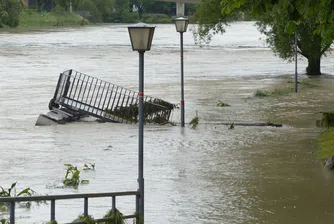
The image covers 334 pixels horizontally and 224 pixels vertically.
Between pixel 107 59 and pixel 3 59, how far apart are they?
7.98 metres

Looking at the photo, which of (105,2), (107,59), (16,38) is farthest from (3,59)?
(105,2)

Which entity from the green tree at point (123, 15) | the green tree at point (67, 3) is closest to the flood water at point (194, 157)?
the green tree at point (67, 3)

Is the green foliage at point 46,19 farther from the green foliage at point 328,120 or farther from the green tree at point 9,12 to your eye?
the green foliage at point 328,120

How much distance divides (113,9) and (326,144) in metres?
152

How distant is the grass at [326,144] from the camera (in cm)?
1905

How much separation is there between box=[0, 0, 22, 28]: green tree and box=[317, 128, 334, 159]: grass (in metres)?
86.4

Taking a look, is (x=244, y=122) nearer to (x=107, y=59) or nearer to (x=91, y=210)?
(x=91, y=210)

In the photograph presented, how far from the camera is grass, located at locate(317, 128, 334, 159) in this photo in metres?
19.1

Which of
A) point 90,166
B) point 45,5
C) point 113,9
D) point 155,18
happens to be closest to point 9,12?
point 45,5

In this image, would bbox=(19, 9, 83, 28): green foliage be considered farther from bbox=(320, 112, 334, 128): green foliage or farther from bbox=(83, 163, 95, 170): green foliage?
bbox=(83, 163, 95, 170): green foliage

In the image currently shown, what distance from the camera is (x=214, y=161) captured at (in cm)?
1916

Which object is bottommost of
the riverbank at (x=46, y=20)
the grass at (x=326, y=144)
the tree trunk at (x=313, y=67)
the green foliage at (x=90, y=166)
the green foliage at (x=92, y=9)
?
the green foliage at (x=90, y=166)

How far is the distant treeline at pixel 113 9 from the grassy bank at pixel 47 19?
173 cm

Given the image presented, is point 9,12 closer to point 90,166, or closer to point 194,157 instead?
point 194,157
